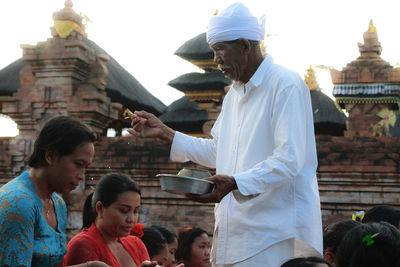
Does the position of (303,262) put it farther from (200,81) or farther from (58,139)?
(200,81)

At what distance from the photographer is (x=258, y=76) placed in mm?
2848

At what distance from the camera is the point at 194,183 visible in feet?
8.47

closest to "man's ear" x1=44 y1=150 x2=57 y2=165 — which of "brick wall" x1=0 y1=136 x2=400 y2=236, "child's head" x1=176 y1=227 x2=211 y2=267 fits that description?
"child's head" x1=176 y1=227 x2=211 y2=267

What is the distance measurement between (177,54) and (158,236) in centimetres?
1060

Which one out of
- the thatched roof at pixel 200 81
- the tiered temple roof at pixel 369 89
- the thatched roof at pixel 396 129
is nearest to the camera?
the thatched roof at pixel 200 81

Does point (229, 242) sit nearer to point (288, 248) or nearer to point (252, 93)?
point (288, 248)

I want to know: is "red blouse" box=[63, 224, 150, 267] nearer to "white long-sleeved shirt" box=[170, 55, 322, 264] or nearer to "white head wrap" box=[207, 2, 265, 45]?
"white long-sleeved shirt" box=[170, 55, 322, 264]

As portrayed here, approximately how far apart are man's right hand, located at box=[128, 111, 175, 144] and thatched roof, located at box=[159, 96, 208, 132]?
11.9 m

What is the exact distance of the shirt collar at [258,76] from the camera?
2.84 meters

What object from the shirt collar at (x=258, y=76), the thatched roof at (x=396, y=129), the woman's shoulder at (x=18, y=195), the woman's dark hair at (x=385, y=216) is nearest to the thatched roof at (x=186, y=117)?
the thatched roof at (x=396, y=129)

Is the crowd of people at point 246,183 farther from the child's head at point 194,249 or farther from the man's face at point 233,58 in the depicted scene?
the child's head at point 194,249

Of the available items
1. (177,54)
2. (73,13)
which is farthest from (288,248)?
(177,54)

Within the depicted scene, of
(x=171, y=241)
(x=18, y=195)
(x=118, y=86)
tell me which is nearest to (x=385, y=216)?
(x=171, y=241)

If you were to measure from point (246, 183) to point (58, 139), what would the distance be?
2.55 feet
